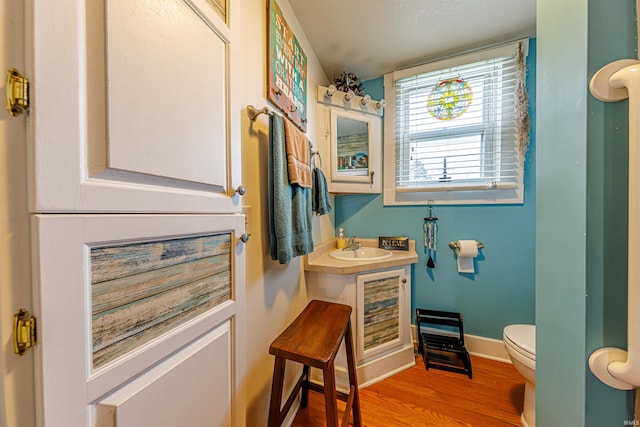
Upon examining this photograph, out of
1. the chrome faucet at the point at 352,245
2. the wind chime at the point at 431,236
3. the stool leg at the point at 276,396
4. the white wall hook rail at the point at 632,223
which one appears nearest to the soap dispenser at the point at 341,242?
the chrome faucet at the point at 352,245

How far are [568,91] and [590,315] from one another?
523mm

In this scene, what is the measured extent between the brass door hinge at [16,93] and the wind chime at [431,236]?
207 cm

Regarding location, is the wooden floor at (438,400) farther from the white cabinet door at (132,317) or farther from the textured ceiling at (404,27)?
the textured ceiling at (404,27)

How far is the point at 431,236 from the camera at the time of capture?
187 cm

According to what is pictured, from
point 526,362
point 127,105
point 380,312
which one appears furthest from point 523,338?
point 127,105

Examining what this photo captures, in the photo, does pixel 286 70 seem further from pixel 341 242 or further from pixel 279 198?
pixel 341 242

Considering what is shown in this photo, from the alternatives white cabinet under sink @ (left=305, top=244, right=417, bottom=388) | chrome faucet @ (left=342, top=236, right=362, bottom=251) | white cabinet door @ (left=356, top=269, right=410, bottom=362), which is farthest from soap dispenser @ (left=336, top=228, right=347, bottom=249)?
white cabinet door @ (left=356, top=269, right=410, bottom=362)

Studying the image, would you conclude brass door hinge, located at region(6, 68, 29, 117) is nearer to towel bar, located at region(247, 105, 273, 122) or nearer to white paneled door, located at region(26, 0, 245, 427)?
white paneled door, located at region(26, 0, 245, 427)

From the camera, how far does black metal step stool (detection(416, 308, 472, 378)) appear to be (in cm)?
163

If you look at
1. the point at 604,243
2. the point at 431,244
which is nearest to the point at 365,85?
the point at 431,244

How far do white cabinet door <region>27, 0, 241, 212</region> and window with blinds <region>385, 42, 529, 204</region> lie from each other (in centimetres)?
165

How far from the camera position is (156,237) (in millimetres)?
495

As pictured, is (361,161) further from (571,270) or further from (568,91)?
(571,270)

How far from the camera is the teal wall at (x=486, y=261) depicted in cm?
165
